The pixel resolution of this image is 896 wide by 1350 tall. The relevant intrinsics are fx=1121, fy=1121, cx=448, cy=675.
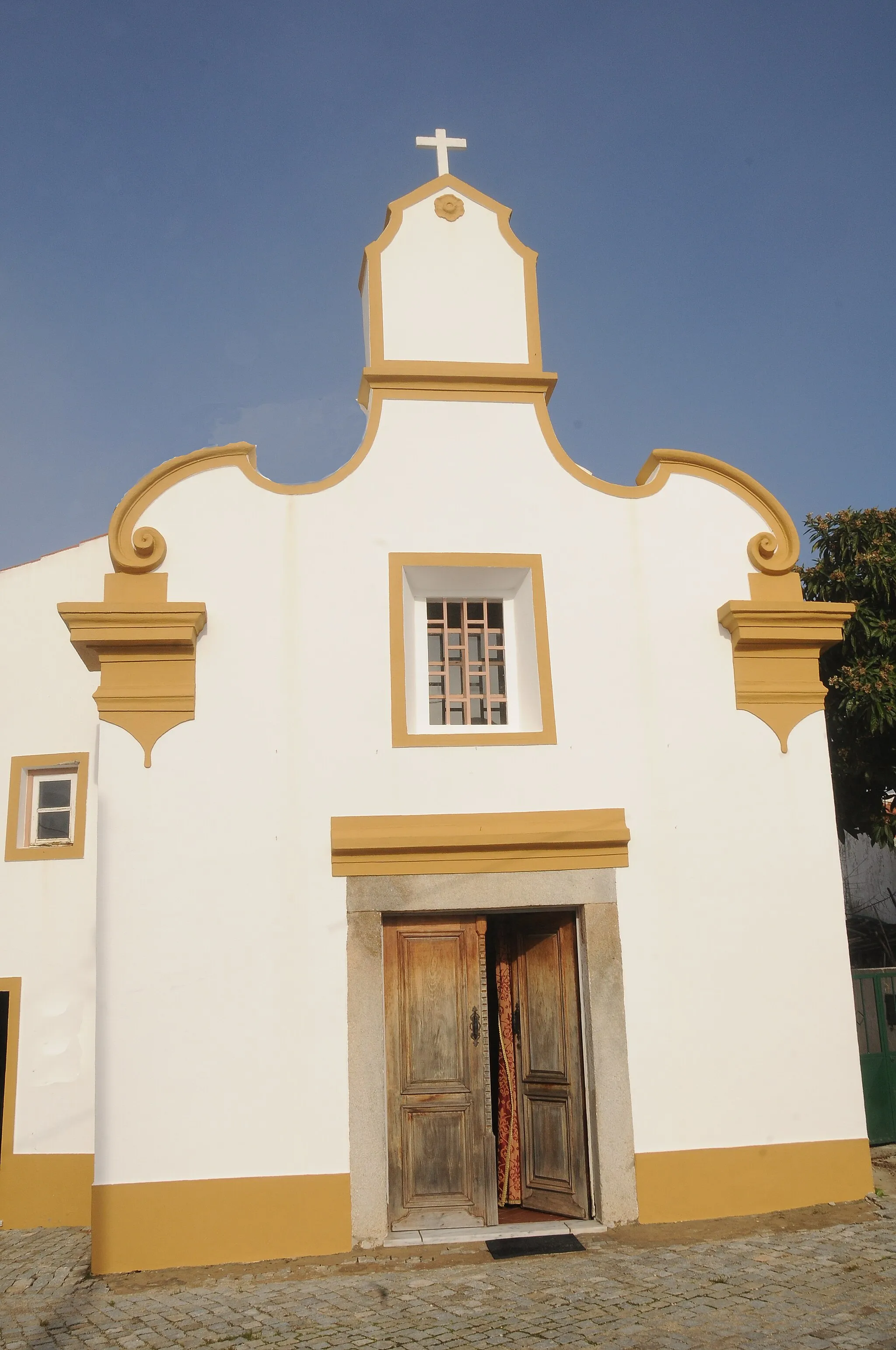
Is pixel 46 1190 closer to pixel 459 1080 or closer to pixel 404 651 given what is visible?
pixel 459 1080

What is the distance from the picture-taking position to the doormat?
280 inches

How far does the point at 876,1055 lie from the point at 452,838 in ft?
15.0

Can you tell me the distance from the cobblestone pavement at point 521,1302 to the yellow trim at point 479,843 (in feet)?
8.03

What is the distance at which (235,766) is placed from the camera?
7809 millimetres

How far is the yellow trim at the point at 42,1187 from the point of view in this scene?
29.8 feet

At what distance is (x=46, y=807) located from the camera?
10.0 metres

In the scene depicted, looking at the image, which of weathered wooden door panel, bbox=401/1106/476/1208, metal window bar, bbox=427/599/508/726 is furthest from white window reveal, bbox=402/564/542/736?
weathered wooden door panel, bbox=401/1106/476/1208

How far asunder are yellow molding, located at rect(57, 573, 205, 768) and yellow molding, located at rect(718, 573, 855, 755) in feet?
13.0

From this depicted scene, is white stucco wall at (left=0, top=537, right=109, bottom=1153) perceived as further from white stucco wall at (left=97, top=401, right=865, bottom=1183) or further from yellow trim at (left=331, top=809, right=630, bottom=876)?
yellow trim at (left=331, top=809, right=630, bottom=876)

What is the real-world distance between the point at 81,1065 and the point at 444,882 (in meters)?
3.83

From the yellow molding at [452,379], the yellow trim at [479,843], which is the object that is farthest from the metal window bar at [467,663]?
the yellow molding at [452,379]

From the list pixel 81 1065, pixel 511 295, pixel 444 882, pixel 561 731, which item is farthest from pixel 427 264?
pixel 81 1065

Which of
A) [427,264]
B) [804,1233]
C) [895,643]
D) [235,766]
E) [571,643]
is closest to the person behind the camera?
[804,1233]

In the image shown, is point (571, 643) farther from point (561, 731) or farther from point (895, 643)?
point (895, 643)
